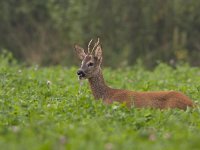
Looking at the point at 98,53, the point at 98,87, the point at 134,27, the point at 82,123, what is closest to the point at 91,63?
the point at 98,53

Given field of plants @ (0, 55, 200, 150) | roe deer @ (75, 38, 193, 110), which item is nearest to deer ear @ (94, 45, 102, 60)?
roe deer @ (75, 38, 193, 110)

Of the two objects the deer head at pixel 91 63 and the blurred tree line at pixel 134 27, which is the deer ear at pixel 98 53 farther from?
the blurred tree line at pixel 134 27

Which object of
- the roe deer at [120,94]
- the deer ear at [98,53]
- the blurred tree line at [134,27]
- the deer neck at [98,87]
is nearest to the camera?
the roe deer at [120,94]

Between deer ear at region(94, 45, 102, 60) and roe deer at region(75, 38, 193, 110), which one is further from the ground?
deer ear at region(94, 45, 102, 60)

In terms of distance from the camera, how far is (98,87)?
443 inches

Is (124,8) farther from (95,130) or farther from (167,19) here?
(95,130)

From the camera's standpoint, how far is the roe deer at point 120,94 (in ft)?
33.8

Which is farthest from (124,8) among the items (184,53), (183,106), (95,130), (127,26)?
(95,130)

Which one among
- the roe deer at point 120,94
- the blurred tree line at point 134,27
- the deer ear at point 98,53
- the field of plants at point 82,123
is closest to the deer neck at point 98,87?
the roe deer at point 120,94

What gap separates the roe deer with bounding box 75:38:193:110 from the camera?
1031 cm

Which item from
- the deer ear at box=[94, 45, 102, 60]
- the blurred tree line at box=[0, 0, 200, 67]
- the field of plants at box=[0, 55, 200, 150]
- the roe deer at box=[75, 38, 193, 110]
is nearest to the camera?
the field of plants at box=[0, 55, 200, 150]

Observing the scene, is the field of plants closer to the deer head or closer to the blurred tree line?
the deer head

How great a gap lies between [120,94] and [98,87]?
584 millimetres

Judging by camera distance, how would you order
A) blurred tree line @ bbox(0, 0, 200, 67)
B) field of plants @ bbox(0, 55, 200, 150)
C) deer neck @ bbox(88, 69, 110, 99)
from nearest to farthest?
field of plants @ bbox(0, 55, 200, 150)
deer neck @ bbox(88, 69, 110, 99)
blurred tree line @ bbox(0, 0, 200, 67)
